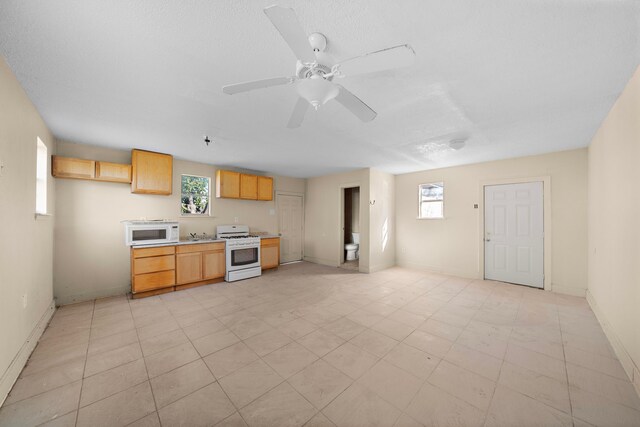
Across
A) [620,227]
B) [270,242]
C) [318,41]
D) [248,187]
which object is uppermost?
[318,41]

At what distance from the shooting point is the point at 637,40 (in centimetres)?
153

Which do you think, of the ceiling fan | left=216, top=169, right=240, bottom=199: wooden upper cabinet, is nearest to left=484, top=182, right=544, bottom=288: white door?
the ceiling fan

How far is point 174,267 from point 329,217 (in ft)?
12.1

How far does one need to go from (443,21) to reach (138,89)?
8.17 ft

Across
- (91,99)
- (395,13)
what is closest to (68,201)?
(91,99)

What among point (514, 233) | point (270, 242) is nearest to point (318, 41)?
point (270, 242)

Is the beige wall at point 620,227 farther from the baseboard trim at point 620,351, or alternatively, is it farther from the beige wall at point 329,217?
the beige wall at point 329,217

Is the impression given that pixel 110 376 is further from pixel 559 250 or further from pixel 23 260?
pixel 559 250

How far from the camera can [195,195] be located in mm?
5047

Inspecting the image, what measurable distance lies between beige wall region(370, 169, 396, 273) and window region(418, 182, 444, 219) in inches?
26.8

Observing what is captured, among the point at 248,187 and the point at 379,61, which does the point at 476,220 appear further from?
the point at 248,187

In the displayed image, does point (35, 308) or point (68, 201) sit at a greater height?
point (68, 201)

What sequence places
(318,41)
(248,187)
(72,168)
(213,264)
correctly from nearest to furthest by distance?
(318,41), (72,168), (213,264), (248,187)

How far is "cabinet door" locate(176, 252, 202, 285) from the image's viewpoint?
4195 mm
